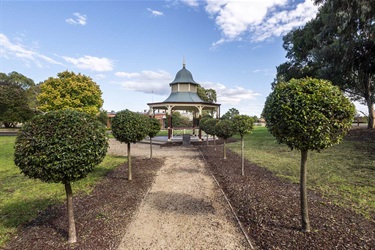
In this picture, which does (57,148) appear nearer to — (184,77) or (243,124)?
(243,124)

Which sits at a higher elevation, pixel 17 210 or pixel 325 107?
pixel 325 107

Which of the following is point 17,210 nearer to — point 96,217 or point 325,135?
point 96,217

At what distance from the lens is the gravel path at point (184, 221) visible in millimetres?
3738

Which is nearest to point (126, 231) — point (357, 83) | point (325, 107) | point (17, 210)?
point (17, 210)

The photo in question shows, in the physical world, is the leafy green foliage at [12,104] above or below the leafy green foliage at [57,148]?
above

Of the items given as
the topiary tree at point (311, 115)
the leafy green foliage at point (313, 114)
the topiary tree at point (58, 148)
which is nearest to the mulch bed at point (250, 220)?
the topiary tree at point (311, 115)

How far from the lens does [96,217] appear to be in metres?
4.62

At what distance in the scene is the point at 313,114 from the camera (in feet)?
11.3

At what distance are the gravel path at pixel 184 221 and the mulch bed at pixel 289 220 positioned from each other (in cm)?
41

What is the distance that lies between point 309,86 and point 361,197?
4347 millimetres

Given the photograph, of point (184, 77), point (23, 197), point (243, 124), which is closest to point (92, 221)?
point (23, 197)

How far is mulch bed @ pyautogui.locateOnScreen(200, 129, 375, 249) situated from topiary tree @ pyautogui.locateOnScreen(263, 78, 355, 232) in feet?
1.22

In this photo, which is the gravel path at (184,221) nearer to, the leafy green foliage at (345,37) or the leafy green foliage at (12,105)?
the leafy green foliage at (345,37)

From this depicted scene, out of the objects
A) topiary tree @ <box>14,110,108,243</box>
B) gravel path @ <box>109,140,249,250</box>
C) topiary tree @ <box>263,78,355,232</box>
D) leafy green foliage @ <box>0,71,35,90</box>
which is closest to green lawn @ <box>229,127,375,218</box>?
topiary tree @ <box>263,78,355,232</box>
